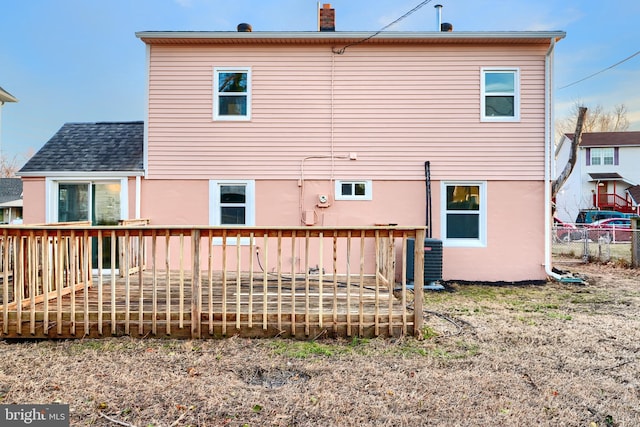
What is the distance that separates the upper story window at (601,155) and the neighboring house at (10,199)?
135ft

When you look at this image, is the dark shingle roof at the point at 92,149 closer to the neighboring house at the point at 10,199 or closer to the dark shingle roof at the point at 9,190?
the neighboring house at the point at 10,199

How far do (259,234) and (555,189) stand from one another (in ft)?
23.3

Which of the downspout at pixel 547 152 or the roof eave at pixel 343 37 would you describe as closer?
the roof eave at pixel 343 37

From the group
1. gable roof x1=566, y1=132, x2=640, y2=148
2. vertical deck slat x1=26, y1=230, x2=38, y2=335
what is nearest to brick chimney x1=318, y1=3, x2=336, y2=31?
vertical deck slat x1=26, y1=230, x2=38, y2=335

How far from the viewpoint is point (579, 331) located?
4.57 metres

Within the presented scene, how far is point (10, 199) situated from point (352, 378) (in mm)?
31944

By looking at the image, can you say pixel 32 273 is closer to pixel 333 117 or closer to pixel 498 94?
pixel 333 117

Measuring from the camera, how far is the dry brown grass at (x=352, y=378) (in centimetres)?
262

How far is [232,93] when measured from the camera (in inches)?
317

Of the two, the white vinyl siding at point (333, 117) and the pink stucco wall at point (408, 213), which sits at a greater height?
the white vinyl siding at point (333, 117)

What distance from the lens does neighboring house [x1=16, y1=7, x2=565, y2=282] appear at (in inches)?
313

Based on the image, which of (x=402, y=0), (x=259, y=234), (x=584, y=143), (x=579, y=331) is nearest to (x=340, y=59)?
(x=402, y=0)

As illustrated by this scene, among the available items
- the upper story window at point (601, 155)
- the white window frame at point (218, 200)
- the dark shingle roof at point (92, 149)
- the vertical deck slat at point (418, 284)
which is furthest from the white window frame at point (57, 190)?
the upper story window at point (601, 155)

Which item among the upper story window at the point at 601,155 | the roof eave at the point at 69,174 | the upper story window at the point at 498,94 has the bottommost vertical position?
the roof eave at the point at 69,174
